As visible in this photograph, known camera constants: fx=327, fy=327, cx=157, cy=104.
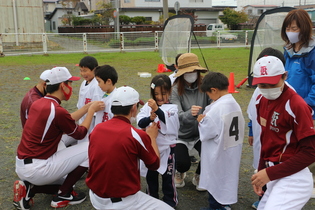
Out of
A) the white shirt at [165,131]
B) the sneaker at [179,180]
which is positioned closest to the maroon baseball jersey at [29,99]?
the white shirt at [165,131]

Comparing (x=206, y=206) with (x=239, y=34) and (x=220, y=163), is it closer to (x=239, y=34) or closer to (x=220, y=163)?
(x=220, y=163)

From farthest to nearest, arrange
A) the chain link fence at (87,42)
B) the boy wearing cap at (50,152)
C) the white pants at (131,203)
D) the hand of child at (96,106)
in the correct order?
1. the chain link fence at (87,42)
2. the hand of child at (96,106)
3. the boy wearing cap at (50,152)
4. the white pants at (131,203)

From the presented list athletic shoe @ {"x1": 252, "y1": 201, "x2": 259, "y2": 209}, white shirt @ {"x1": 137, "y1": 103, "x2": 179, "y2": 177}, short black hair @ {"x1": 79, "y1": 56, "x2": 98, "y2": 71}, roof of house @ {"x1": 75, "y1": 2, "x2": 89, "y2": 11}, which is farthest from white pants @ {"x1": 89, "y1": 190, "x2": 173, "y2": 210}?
roof of house @ {"x1": 75, "y1": 2, "x2": 89, "y2": 11}

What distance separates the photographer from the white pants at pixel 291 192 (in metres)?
2.34

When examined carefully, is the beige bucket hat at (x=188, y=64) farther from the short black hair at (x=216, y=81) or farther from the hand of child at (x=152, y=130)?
the hand of child at (x=152, y=130)

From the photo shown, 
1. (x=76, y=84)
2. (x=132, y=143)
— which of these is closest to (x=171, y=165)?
(x=132, y=143)

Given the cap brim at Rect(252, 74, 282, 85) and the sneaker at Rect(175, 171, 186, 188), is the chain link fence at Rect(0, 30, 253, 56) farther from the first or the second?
the cap brim at Rect(252, 74, 282, 85)

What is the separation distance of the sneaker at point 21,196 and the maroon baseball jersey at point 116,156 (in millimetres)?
1187

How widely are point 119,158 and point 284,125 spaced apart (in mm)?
1311

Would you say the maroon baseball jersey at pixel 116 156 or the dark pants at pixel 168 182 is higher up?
the maroon baseball jersey at pixel 116 156

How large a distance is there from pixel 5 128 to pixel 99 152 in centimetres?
453

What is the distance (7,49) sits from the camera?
2080 cm

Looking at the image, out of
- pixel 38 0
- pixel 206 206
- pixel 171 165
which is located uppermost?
pixel 38 0

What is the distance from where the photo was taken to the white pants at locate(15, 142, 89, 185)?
11.3 feet
